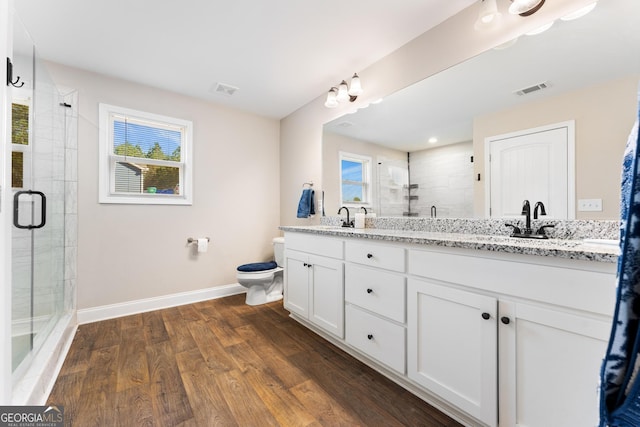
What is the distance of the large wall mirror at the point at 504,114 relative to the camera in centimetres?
124

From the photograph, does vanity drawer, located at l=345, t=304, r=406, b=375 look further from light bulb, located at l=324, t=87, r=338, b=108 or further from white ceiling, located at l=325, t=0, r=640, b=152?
light bulb, located at l=324, t=87, r=338, b=108

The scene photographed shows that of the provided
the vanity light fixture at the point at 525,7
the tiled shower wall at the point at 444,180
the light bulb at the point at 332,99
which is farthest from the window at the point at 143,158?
the vanity light fixture at the point at 525,7

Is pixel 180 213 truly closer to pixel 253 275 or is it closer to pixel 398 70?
pixel 253 275

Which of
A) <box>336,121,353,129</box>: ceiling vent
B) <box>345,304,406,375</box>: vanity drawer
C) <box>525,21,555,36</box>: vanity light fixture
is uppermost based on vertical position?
<box>525,21,555,36</box>: vanity light fixture

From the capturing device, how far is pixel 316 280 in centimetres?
213

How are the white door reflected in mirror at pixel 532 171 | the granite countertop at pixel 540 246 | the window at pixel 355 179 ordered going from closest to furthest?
1. the granite countertop at pixel 540 246
2. the white door reflected in mirror at pixel 532 171
3. the window at pixel 355 179

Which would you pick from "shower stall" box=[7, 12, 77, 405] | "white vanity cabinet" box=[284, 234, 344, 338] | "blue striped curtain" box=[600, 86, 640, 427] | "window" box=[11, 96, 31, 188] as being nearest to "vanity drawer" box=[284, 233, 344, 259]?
"white vanity cabinet" box=[284, 234, 344, 338]

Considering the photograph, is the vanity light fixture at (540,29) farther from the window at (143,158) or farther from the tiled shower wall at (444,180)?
the window at (143,158)

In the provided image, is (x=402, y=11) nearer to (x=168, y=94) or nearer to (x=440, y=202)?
(x=440, y=202)

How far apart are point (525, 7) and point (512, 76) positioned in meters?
0.33

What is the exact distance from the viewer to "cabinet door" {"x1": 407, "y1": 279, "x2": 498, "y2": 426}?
3.70ft

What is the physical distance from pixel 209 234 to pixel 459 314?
2.71m

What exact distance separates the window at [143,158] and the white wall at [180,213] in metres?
0.07

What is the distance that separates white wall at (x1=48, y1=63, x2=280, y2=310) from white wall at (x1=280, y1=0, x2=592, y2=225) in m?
0.30
